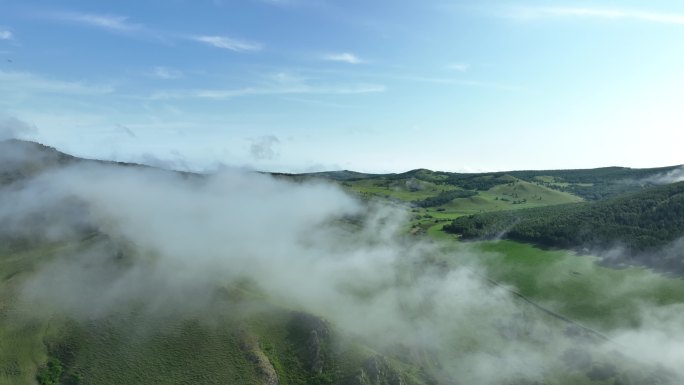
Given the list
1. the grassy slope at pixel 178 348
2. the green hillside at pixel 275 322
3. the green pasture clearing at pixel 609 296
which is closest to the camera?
the grassy slope at pixel 178 348

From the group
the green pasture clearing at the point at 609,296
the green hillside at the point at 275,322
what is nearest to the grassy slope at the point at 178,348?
the green hillside at the point at 275,322

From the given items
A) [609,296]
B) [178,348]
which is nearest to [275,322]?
[178,348]

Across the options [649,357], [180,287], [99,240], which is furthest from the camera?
[99,240]

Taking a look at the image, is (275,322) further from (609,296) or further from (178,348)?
(609,296)

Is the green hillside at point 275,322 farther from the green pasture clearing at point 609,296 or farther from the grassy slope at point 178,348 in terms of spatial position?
the green pasture clearing at point 609,296

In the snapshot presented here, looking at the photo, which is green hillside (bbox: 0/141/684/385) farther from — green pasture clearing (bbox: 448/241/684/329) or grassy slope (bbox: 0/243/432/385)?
green pasture clearing (bbox: 448/241/684/329)

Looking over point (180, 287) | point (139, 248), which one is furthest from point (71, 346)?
point (139, 248)

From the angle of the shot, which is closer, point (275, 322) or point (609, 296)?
point (275, 322)

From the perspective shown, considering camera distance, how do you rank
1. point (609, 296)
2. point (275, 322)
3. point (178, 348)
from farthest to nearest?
point (609, 296)
point (275, 322)
point (178, 348)

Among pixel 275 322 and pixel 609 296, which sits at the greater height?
pixel 609 296

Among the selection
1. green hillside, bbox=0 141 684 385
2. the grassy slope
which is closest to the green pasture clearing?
green hillside, bbox=0 141 684 385

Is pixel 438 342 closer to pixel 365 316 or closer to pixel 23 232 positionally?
pixel 365 316
